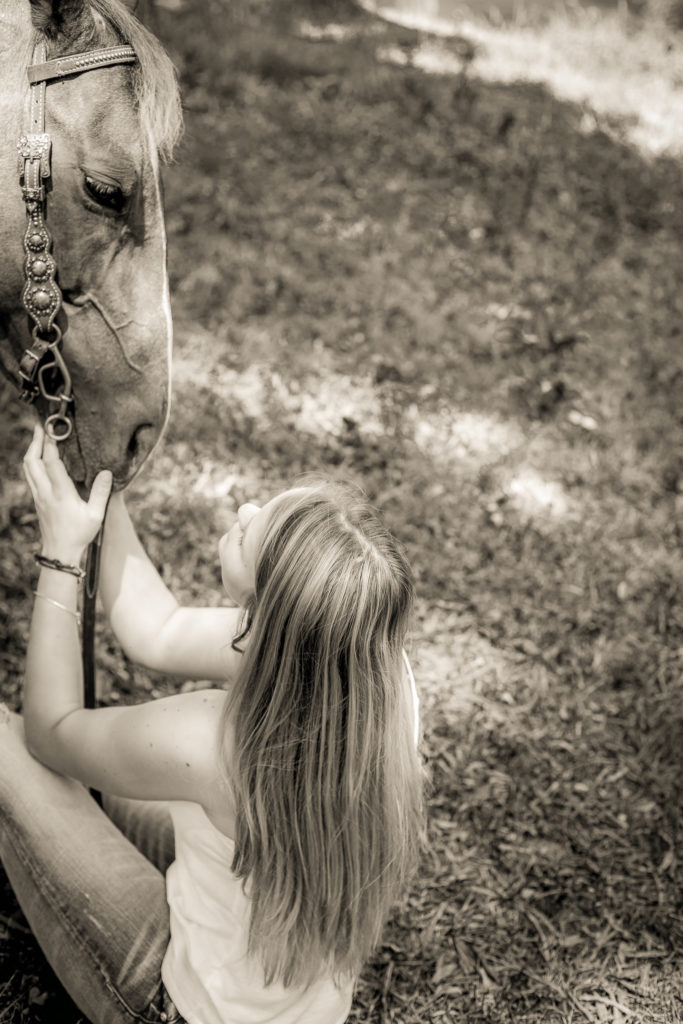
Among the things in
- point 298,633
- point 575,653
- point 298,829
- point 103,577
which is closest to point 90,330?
point 103,577

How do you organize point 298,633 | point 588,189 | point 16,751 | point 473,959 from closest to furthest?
point 298,633, point 16,751, point 473,959, point 588,189

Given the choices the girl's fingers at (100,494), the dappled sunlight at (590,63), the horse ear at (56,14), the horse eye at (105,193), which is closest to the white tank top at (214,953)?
the girl's fingers at (100,494)

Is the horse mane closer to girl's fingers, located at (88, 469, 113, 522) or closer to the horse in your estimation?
the horse

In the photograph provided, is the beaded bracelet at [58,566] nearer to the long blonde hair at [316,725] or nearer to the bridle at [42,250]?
the bridle at [42,250]

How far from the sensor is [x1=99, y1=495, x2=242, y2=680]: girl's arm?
2162mm

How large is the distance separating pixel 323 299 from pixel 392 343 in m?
0.53

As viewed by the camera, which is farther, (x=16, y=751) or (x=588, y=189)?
(x=588, y=189)

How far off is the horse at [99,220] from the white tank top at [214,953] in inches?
37.7

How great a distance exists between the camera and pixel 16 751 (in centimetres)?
→ 210

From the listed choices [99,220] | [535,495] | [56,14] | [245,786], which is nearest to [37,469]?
[99,220]

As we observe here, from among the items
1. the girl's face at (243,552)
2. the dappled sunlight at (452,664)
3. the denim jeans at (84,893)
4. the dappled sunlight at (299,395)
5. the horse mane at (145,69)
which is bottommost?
the dappled sunlight at (452,664)

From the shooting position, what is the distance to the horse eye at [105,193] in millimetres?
2092

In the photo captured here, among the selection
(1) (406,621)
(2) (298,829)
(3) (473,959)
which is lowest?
(3) (473,959)

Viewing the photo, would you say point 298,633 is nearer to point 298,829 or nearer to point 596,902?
point 298,829
